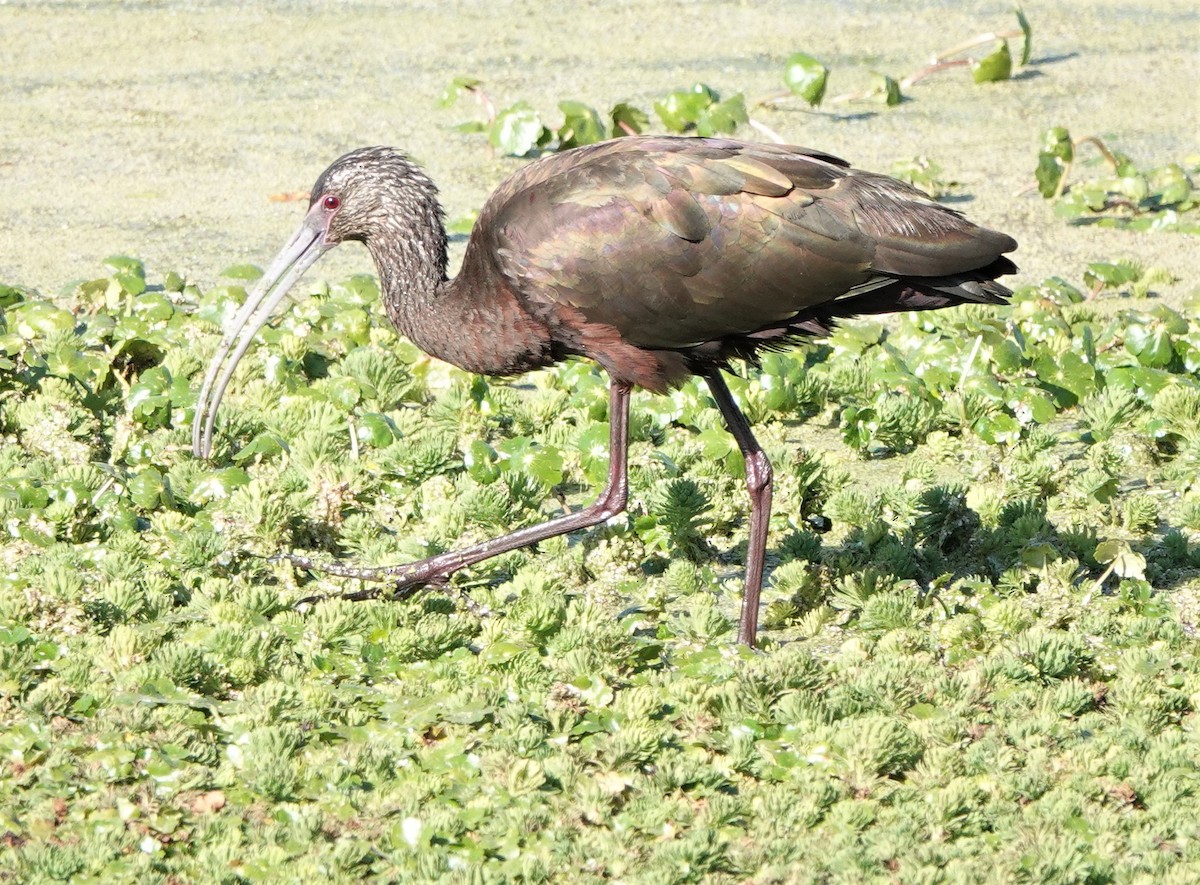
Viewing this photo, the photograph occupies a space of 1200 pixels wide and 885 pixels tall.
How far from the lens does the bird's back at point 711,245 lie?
190 inches

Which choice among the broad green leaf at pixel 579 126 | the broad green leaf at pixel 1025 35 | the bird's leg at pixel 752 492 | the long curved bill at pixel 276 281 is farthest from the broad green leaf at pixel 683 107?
the bird's leg at pixel 752 492

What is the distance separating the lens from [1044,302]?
7.51m

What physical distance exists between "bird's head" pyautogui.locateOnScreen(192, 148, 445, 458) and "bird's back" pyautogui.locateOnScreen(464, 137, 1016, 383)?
526 millimetres

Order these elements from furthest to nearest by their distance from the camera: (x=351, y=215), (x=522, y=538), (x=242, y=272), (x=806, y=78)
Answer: (x=806, y=78), (x=242, y=272), (x=351, y=215), (x=522, y=538)

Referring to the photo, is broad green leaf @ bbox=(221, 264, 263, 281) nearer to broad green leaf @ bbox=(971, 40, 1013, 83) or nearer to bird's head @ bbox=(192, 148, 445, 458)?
bird's head @ bbox=(192, 148, 445, 458)

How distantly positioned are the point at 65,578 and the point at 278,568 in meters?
0.71

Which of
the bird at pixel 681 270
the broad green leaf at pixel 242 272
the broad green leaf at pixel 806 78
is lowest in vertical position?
the broad green leaf at pixel 242 272

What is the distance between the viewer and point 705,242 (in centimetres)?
484

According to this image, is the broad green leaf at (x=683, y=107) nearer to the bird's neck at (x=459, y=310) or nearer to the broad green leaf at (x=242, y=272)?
the broad green leaf at (x=242, y=272)

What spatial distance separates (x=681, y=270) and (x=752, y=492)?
79 cm

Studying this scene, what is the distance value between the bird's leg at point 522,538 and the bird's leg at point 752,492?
11.7 inches

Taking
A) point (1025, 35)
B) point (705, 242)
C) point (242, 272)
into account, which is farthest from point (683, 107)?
point (705, 242)

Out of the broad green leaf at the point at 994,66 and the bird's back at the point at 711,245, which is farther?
the broad green leaf at the point at 994,66

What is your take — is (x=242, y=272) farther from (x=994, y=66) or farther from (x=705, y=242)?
(x=994, y=66)
